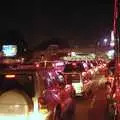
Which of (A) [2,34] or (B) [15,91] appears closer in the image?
(B) [15,91]

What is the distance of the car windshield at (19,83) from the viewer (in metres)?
11.9

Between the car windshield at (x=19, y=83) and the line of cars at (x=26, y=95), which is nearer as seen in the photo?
the line of cars at (x=26, y=95)

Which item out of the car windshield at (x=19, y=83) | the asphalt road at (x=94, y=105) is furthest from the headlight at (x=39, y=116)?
the asphalt road at (x=94, y=105)

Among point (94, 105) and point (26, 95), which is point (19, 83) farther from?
point (94, 105)

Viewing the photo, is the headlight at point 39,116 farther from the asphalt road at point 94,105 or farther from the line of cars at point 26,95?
the asphalt road at point 94,105

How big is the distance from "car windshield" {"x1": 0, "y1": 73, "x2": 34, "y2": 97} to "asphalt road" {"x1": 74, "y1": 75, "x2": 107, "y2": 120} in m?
4.79

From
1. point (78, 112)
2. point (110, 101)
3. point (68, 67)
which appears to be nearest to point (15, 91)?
point (110, 101)

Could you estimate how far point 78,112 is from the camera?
1847 centimetres

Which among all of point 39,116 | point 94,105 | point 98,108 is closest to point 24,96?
point 39,116

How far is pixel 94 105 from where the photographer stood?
20.8 meters

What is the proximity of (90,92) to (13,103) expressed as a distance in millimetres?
13790

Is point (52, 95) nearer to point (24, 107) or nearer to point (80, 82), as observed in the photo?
point (24, 107)

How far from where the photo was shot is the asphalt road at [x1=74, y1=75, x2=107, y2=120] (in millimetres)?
17220

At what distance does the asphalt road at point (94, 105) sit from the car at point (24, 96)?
472 cm
